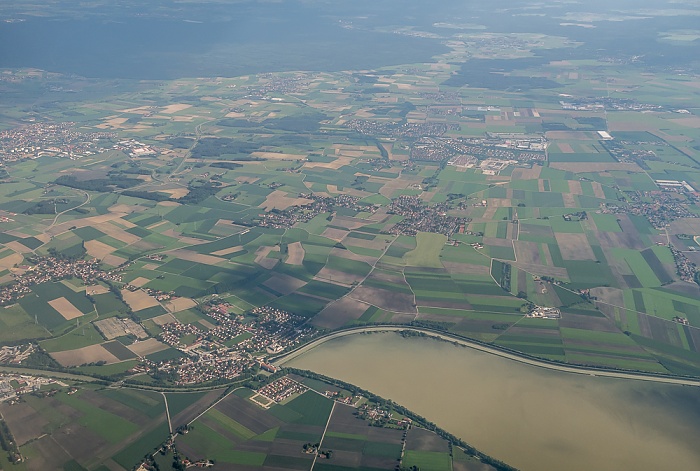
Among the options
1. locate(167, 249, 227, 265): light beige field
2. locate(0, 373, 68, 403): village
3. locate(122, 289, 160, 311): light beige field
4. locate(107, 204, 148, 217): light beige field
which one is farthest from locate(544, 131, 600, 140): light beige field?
locate(0, 373, 68, 403): village

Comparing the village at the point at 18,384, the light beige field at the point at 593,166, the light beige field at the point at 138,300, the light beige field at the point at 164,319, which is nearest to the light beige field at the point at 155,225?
the light beige field at the point at 138,300

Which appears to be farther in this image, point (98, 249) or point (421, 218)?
point (421, 218)

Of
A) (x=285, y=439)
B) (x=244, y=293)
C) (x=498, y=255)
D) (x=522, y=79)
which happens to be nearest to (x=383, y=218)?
(x=498, y=255)

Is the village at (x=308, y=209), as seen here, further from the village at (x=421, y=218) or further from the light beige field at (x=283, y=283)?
the light beige field at (x=283, y=283)

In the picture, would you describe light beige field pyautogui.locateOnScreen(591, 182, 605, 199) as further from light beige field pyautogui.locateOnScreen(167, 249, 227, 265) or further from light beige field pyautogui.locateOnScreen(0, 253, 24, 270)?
light beige field pyautogui.locateOnScreen(0, 253, 24, 270)

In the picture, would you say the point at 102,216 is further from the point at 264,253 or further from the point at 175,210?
the point at 264,253

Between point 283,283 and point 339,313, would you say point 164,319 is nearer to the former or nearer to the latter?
point 283,283

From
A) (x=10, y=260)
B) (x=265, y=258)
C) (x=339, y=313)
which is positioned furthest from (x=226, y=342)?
(x=10, y=260)
